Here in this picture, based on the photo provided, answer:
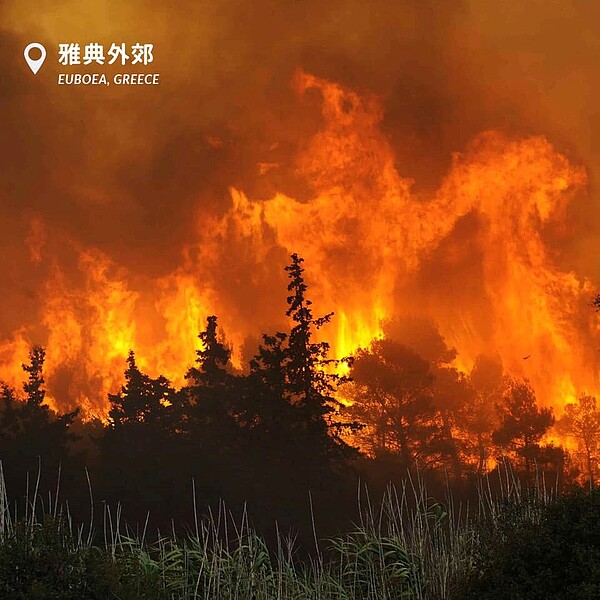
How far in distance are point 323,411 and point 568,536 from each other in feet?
69.3

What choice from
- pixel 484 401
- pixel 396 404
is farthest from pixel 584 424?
pixel 396 404

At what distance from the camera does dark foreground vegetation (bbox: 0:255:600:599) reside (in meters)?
7.07

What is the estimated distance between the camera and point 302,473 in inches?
1062

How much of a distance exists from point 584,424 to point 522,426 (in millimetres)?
4161

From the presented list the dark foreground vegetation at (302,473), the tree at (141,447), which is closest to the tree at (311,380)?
the dark foreground vegetation at (302,473)

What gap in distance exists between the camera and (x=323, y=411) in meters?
27.8

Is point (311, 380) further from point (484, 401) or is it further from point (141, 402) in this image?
point (484, 401)

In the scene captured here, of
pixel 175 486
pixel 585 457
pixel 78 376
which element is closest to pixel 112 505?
pixel 175 486

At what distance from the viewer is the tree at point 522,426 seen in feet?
109

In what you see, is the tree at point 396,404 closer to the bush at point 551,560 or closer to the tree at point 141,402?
the tree at point 141,402

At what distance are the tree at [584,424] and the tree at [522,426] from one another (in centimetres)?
170

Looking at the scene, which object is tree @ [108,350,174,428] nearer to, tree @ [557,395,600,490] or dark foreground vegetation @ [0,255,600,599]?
dark foreground vegetation @ [0,255,600,599]

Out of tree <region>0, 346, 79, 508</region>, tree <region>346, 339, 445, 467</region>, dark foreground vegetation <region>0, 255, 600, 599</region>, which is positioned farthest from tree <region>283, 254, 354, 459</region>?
tree <region>0, 346, 79, 508</region>

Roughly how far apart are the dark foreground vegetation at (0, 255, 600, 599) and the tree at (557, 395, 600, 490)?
0.06m
